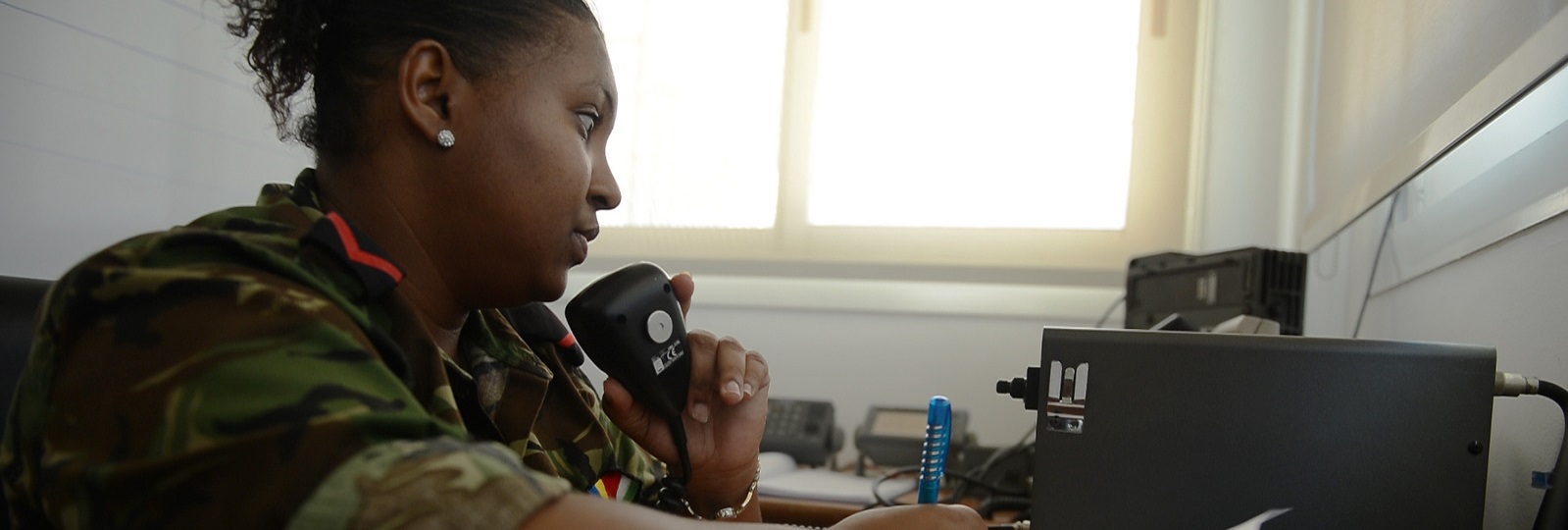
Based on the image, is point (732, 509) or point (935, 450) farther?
point (732, 509)

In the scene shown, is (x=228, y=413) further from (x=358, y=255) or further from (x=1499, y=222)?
(x=1499, y=222)

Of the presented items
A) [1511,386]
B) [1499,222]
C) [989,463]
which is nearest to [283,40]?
[1511,386]

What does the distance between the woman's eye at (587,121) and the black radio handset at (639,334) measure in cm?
14

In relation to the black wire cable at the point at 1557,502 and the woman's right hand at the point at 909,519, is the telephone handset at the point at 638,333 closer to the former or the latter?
the woman's right hand at the point at 909,519

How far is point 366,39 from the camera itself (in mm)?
792

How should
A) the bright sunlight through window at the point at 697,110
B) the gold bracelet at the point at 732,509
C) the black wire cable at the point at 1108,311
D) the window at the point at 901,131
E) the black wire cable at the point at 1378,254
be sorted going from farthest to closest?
the bright sunlight through window at the point at 697,110 → the window at the point at 901,131 → the black wire cable at the point at 1108,311 → the black wire cable at the point at 1378,254 → the gold bracelet at the point at 732,509

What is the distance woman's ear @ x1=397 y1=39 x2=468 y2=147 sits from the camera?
770mm

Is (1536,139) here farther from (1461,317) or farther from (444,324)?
(444,324)

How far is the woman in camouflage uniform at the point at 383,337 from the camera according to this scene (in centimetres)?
44

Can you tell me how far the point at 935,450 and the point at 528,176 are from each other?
0.35 meters

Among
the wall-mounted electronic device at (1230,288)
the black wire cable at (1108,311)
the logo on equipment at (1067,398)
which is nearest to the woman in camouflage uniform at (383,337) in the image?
the logo on equipment at (1067,398)

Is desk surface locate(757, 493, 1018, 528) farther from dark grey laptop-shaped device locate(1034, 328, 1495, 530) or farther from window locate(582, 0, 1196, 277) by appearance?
window locate(582, 0, 1196, 277)

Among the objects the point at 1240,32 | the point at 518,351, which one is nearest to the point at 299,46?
the point at 518,351

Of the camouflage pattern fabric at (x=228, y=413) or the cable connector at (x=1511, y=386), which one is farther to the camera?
the cable connector at (x=1511, y=386)
